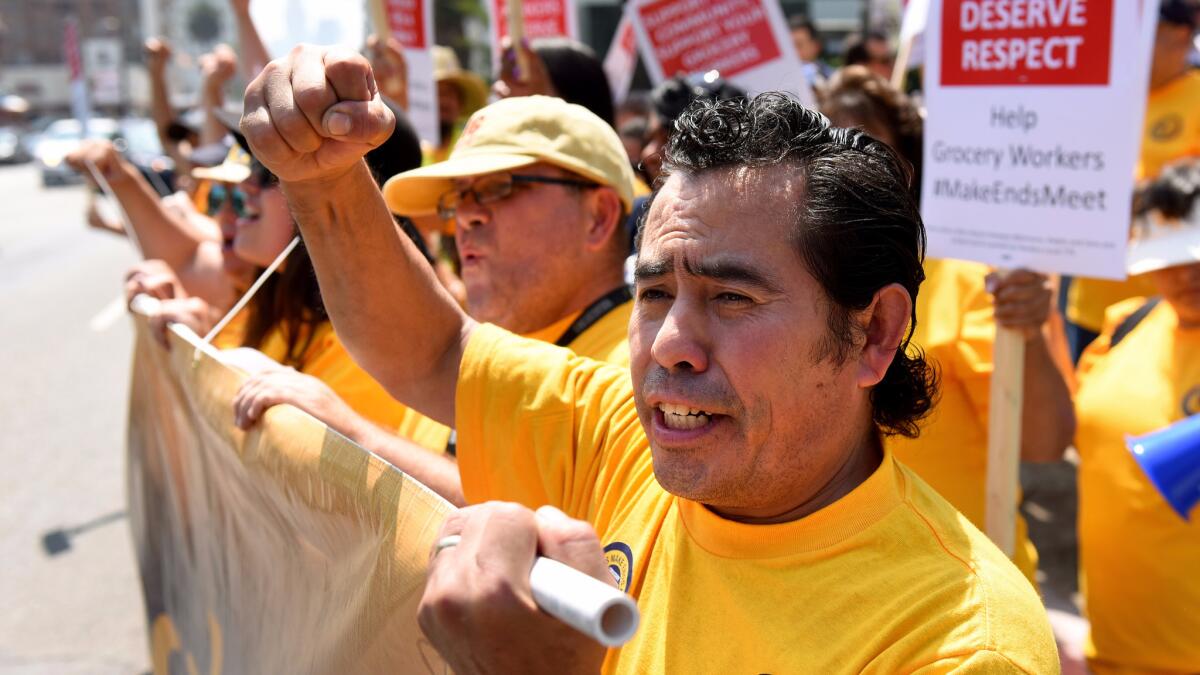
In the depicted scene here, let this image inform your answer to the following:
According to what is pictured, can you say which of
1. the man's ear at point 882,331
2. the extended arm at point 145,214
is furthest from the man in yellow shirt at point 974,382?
the extended arm at point 145,214

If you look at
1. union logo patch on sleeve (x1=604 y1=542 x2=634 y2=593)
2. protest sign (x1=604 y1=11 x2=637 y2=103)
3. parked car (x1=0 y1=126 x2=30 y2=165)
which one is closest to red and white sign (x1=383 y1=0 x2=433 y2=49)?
protest sign (x1=604 y1=11 x2=637 y2=103)

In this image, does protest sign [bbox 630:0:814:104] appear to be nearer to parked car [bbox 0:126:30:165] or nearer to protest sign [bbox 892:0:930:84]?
protest sign [bbox 892:0:930:84]

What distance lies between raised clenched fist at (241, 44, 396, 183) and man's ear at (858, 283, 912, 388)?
2.29 ft

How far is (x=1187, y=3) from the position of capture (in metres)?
5.18

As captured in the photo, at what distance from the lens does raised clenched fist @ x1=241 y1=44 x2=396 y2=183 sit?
157cm

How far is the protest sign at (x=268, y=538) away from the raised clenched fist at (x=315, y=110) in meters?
0.41

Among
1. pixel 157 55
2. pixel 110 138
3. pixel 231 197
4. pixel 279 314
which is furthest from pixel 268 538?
pixel 110 138

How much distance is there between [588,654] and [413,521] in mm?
353

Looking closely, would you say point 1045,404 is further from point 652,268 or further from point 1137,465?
point 652,268

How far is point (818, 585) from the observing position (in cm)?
137

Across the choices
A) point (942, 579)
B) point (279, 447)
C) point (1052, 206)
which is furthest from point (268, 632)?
point (1052, 206)

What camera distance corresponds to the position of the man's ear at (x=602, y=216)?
2.59 m

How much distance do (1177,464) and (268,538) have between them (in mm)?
1756

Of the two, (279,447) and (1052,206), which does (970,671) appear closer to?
(279,447)
